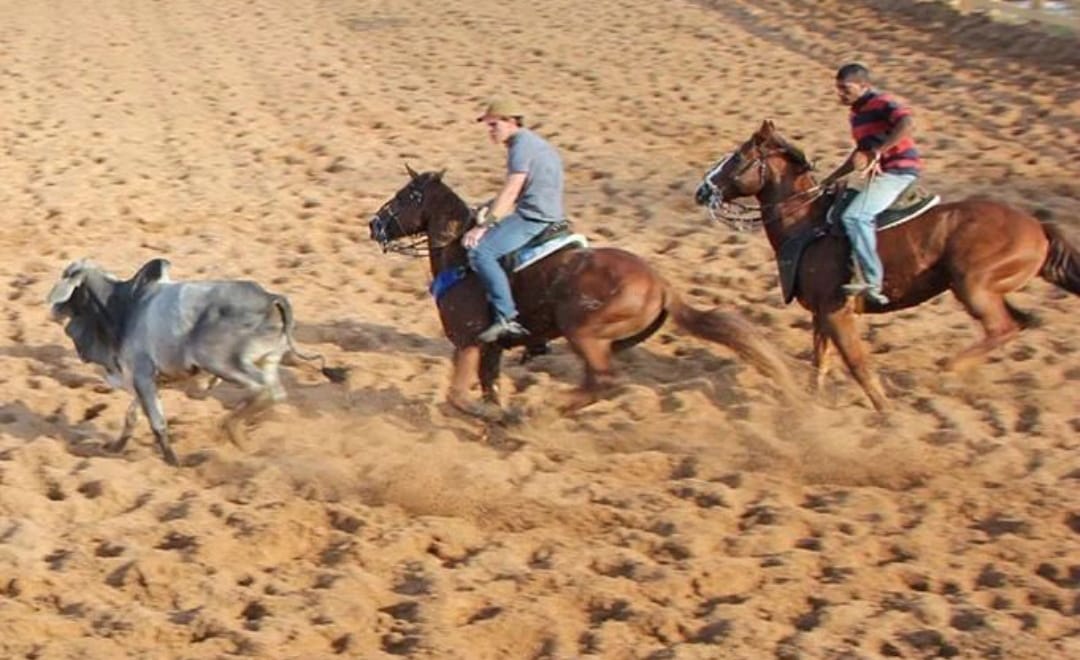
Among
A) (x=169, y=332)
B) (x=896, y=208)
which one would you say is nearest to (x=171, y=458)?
(x=169, y=332)

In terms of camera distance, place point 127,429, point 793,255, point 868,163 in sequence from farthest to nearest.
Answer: point 793,255
point 868,163
point 127,429

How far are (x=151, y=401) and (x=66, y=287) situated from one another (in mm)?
848

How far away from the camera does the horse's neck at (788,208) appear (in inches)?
363

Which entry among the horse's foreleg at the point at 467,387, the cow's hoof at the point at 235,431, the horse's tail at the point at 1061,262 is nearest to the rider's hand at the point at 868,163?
the horse's tail at the point at 1061,262

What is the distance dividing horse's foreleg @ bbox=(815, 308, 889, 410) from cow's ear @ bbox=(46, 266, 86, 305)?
427cm

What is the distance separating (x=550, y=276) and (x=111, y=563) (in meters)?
2.90

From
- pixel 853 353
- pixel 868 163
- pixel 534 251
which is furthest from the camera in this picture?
pixel 868 163

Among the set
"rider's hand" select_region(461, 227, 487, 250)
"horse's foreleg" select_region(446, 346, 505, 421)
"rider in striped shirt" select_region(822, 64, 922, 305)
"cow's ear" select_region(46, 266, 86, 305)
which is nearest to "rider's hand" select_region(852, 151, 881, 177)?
"rider in striped shirt" select_region(822, 64, 922, 305)

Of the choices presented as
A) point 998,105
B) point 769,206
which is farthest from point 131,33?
point 769,206

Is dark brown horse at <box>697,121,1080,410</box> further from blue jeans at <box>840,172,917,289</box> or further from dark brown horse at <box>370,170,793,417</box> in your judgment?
dark brown horse at <box>370,170,793,417</box>

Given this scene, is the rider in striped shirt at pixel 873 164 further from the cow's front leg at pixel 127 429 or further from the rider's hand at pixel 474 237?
the cow's front leg at pixel 127 429

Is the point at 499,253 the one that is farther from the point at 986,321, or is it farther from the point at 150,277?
the point at 986,321

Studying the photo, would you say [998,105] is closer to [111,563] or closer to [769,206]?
[769,206]

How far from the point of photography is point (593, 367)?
328 inches
